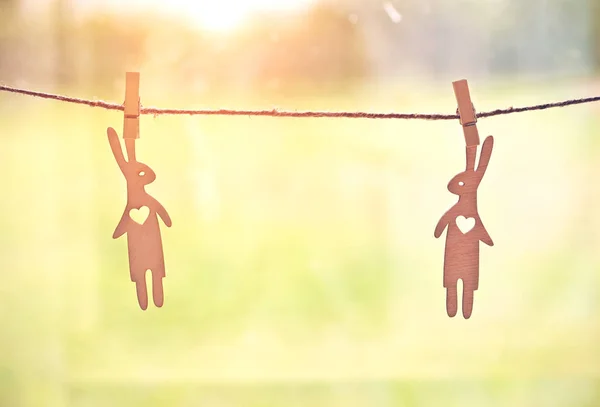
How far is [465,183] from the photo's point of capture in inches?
29.1

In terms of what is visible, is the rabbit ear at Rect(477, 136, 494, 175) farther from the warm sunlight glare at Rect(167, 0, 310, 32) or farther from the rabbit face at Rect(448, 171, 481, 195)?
the warm sunlight glare at Rect(167, 0, 310, 32)

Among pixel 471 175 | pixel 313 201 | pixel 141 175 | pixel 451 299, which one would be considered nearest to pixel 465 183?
pixel 471 175

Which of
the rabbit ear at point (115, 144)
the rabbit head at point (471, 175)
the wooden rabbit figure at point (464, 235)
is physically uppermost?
the rabbit ear at point (115, 144)

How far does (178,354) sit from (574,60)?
34.9 inches

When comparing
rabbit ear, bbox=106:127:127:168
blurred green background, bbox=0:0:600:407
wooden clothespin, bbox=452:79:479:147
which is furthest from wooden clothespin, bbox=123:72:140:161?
wooden clothespin, bbox=452:79:479:147

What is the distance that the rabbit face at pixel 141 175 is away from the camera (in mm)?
746

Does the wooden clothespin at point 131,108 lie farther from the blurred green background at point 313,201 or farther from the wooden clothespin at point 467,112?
the wooden clothespin at point 467,112

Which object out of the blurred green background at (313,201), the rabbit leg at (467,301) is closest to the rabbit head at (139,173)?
the blurred green background at (313,201)

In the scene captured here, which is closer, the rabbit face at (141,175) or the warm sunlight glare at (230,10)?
the rabbit face at (141,175)

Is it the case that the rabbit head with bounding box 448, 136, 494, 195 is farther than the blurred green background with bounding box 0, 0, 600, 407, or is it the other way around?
the blurred green background with bounding box 0, 0, 600, 407

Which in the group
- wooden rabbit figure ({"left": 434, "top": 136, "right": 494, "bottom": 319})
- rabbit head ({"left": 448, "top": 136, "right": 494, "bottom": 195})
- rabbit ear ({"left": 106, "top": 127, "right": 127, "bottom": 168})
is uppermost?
rabbit ear ({"left": 106, "top": 127, "right": 127, "bottom": 168})

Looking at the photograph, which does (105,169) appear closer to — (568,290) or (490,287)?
(490,287)

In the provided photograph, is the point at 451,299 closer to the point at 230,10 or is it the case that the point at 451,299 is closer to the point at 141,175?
the point at 141,175

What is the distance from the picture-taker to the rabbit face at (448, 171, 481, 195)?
0.74 m
